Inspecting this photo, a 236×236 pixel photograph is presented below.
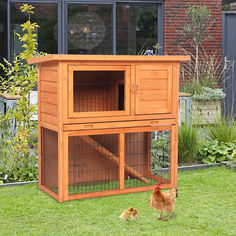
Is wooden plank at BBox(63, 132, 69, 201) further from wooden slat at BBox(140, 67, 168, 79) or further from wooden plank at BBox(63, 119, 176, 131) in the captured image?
wooden slat at BBox(140, 67, 168, 79)

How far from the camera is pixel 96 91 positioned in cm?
626

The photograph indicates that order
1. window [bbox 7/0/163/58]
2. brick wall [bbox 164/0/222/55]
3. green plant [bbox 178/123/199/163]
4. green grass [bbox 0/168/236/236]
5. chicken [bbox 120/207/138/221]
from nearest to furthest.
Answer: green grass [bbox 0/168/236/236], chicken [bbox 120/207/138/221], green plant [bbox 178/123/199/163], window [bbox 7/0/163/58], brick wall [bbox 164/0/222/55]

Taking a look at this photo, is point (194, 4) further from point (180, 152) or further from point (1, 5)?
point (180, 152)

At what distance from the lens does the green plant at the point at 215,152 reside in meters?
7.04

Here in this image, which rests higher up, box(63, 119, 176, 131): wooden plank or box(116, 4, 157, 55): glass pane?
box(116, 4, 157, 55): glass pane

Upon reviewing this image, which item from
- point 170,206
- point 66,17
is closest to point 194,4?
point 66,17

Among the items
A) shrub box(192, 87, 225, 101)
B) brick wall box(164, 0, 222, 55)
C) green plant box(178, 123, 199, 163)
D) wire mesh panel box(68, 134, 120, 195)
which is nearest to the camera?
wire mesh panel box(68, 134, 120, 195)

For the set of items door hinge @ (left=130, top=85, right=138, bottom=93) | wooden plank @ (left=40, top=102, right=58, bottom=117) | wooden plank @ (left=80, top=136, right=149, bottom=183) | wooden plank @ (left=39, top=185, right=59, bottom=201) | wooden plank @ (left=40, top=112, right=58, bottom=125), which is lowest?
wooden plank @ (left=39, top=185, right=59, bottom=201)

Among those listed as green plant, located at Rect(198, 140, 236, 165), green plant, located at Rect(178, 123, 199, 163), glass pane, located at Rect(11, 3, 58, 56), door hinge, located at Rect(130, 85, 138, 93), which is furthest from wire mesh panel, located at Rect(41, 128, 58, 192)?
glass pane, located at Rect(11, 3, 58, 56)

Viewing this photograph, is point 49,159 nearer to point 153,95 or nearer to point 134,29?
point 153,95

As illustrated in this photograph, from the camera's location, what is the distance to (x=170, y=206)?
4777 millimetres

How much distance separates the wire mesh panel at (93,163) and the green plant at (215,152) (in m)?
1.66

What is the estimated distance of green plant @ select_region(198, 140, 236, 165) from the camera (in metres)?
7.04

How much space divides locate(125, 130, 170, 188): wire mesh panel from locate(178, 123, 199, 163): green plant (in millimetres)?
557
